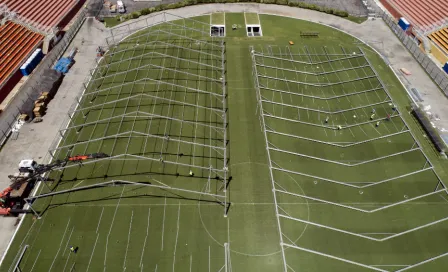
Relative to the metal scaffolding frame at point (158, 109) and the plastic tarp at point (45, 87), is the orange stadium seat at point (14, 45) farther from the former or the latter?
the metal scaffolding frame at point (158, 109)

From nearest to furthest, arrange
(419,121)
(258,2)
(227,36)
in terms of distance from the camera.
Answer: (419,121) < (227,36) < (258,2)

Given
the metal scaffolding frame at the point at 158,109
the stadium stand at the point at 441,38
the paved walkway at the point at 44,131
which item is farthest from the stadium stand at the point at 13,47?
the stadium stand at the point at 441,38

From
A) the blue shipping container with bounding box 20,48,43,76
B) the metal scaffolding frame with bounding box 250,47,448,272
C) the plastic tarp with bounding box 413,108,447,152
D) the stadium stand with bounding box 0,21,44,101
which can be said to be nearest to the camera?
the metal scaffolding frame with bounding box 250,47,448,272

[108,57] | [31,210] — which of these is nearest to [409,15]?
[108,57]

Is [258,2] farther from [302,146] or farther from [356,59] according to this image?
[302,146]

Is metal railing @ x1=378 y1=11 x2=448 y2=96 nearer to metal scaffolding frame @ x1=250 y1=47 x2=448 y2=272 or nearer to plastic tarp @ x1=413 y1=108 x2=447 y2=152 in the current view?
plastic tarp @ x1=413 y1=108 x2=447 y2=152

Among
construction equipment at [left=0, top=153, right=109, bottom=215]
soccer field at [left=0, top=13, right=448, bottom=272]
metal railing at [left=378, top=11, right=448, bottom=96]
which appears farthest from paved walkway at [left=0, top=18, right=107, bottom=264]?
metal railing at [left=378, top=11, right=448, bottom=96]
